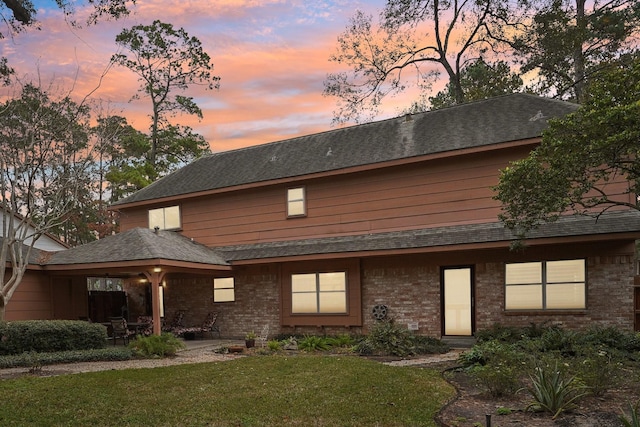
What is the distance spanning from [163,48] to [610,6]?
25.0m

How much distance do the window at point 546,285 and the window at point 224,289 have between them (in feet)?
29.2

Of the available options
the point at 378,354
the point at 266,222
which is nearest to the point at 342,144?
the point at 266,222

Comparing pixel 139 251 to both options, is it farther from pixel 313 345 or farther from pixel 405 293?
pixel 405 293

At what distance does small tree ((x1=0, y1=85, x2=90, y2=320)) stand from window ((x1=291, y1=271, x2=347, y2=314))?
7356 millimetres

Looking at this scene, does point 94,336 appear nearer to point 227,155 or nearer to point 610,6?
point 227,155

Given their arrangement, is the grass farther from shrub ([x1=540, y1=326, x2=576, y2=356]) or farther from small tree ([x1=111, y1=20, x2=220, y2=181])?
small tree ([x1=111, y1=20, x2=220, y2=181])

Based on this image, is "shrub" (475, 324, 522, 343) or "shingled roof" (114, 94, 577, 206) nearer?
"shrub" (475, 324, 522, 343)

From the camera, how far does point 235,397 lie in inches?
285

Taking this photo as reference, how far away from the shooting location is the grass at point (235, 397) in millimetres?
6125

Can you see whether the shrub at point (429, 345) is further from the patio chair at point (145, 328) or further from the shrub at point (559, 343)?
the patio chair at point (145, 328)

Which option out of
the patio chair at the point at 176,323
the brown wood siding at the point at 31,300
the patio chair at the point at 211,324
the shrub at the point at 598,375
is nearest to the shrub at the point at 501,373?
the shrub at the point at 598,375

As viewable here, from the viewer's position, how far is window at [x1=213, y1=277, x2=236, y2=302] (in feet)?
55.8

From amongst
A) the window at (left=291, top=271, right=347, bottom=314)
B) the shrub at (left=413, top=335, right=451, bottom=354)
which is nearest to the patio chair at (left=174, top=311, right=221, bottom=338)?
the window at (left=291, top=271, right=347, bottom=314)

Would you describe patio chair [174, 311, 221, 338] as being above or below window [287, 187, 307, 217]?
below
